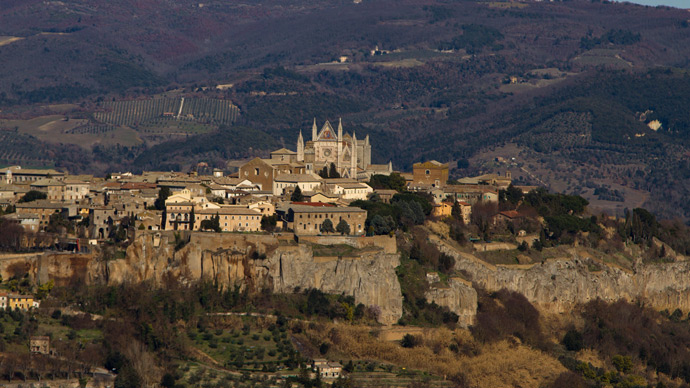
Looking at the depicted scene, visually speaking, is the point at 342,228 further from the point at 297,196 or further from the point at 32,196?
the point at 32,196

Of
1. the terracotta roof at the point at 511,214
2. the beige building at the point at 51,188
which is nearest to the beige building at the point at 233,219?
the beige building at the point at 51,188

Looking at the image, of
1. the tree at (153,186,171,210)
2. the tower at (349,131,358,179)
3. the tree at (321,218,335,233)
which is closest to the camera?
the tree at (321,218,335,233)

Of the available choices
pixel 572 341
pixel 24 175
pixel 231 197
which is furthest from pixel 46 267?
pixel 572 341

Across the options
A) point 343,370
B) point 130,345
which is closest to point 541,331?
point 343,370

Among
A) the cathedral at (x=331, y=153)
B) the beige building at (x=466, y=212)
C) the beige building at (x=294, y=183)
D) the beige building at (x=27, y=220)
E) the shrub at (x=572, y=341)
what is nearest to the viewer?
the beige building at (x=27, y=220)

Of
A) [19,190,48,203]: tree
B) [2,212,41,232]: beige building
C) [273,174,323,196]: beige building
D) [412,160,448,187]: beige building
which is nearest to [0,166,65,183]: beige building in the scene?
[19,190,48,203]: tree

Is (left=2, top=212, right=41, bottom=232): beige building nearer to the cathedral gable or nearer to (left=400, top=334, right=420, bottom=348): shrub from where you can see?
(left=400, top=334, right=420, bottom=348): shrub

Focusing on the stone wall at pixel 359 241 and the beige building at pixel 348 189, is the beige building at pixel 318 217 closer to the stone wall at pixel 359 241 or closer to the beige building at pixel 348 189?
the stone wall at pixel 359 241
